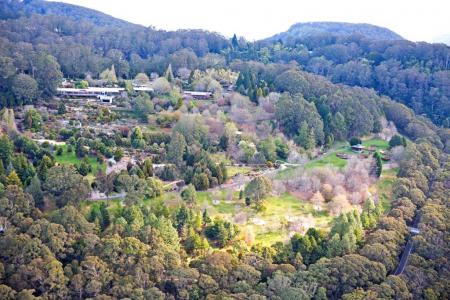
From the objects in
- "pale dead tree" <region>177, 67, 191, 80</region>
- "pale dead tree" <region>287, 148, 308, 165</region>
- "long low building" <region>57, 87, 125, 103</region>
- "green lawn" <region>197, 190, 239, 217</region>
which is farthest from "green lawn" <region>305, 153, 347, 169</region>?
"pale dead tree" <region>177, 67, 191, 80</region>

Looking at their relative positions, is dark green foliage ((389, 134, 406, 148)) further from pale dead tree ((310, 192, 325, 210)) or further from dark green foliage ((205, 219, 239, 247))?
dark green foliage ((205, 219, 239, 247))

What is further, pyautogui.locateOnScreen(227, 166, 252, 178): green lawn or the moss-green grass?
pyautogui.locateOnScreen(227, 166, 252, 178): green lawn

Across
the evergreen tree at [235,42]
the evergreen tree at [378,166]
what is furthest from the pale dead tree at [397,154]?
the evergreen tree at [235,42]

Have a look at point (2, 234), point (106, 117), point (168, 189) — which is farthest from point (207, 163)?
point (2, 234)

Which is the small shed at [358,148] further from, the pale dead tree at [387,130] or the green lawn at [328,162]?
the pale dead tree at [387,130]

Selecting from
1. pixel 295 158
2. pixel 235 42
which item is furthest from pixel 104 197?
pixel 235 42

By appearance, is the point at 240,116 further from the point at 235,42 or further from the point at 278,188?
the point at 235,42

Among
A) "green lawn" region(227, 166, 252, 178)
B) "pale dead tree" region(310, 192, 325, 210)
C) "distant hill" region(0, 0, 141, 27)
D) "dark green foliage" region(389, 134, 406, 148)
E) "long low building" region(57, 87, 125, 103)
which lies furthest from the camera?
"distant hill" region(0, 0, 141, 27)
